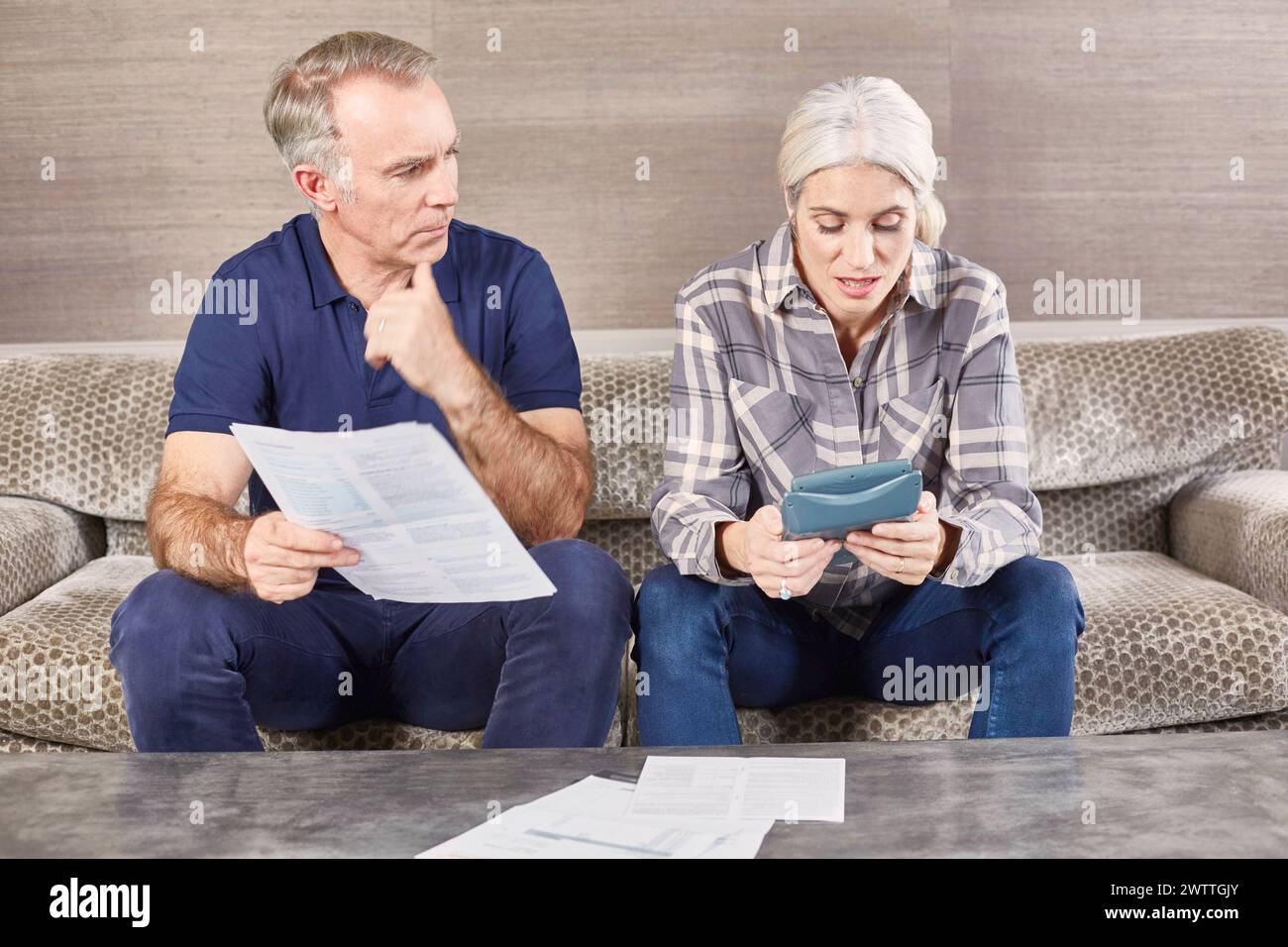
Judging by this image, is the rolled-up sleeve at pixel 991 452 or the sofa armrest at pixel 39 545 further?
the sofa armrest at pixel 39 545

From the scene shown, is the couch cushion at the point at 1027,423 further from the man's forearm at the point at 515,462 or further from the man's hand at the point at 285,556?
the man's hand at the point at 285,556

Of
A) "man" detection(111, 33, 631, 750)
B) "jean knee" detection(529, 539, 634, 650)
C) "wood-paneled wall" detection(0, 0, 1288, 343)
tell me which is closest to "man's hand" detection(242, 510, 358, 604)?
"man" detection(111, 33, 631, 750)

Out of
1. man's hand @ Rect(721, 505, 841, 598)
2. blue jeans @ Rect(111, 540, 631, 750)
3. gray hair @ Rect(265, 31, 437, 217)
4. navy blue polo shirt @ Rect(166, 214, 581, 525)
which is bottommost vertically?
blue jeans @ Rect(111, 540, 631, 750)

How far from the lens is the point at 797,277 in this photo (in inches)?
61.7

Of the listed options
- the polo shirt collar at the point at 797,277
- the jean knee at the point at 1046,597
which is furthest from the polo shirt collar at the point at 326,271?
the jean knee at the point at 1046,597

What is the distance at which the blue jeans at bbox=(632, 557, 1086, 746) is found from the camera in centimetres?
142

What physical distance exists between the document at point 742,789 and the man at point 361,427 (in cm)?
39

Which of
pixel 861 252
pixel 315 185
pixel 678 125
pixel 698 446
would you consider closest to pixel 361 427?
pixel 315 185

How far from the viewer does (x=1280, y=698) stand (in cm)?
168

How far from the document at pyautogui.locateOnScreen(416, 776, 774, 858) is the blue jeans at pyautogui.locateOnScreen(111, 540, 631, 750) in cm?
45

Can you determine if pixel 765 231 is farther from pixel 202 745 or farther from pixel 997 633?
pixel 202 745

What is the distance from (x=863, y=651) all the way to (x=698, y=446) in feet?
1.11

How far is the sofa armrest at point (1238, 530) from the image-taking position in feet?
5.89

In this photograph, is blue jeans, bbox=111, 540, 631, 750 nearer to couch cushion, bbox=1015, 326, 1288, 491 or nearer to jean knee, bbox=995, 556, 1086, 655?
jean knee, bbox=995, 556, 1086, 655
